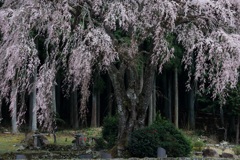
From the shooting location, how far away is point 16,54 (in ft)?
27.8

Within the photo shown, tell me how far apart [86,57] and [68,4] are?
5.59 feet

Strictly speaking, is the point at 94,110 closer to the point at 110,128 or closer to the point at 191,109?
the point at 191,109

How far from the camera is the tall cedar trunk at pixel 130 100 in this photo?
10.2 metres

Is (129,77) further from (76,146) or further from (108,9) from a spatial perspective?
(76,146)

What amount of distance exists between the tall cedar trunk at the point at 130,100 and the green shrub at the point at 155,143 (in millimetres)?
575

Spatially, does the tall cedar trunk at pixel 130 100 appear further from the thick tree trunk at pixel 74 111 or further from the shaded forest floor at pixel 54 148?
the thick tree trunk at pixel 74 111

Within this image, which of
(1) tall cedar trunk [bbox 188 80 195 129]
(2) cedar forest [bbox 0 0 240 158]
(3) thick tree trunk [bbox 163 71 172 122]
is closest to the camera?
(2) cedar forest [bbox 0 0 240 158]

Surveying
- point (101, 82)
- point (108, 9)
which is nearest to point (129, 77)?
point (108, 9)

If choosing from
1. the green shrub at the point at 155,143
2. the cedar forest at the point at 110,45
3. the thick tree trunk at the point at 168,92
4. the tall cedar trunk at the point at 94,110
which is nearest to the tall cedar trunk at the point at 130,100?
the cedar forest at the point at 110,45

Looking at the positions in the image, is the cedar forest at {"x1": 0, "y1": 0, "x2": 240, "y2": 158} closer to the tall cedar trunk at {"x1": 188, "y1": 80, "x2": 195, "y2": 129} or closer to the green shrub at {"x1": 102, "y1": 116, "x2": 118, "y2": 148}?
the green shrub at {"x1": 102, "y1": 116, "x2": 118, "y2": 148}

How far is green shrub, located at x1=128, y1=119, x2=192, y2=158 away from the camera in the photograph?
927 centimetres

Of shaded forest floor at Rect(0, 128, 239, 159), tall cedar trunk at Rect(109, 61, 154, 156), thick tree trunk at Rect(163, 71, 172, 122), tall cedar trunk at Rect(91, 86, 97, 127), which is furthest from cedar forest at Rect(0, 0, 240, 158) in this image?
thick tree trunk at Rect(163, 71, 172, 122)

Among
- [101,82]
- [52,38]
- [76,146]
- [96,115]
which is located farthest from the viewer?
[96,115]

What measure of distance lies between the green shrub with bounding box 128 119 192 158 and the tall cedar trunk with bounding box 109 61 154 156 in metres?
0.58
